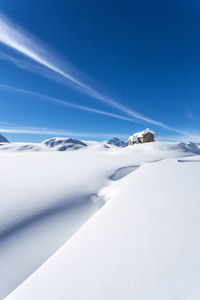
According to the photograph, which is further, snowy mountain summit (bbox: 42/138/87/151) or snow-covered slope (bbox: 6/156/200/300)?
snowy mountain summit (bbox: 42/138/87/151)

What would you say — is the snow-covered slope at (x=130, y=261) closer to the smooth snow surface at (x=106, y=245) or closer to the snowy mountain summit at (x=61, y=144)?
the smooth snow surface at (x=106, y=245)

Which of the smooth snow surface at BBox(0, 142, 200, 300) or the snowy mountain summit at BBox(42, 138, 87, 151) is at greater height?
the snowy mountain summit at BBox(42, 138, 87, 151)

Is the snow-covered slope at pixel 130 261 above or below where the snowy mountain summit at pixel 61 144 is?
below

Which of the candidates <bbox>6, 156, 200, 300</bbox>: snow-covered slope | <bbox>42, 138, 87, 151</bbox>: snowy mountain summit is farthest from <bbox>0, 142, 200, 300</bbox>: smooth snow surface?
<bbox>42, 138, 87, 151</bbox>: snowy mountain summit

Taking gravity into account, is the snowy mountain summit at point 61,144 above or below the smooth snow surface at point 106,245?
above

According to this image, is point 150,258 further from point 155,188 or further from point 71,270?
point 155,188

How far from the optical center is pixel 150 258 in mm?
1305

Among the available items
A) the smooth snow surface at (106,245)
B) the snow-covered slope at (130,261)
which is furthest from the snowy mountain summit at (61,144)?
the snow-covered slope at (130,261)

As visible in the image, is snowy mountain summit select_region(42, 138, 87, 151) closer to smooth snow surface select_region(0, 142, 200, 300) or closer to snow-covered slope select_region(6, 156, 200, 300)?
smooth snow surface select_region(0, 142, 200, 300)

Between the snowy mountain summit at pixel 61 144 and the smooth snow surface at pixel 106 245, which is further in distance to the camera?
the snowy mountain summit at pixel 61 144

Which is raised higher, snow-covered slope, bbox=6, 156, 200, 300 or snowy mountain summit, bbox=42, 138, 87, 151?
snowy mountain summit, bbox=42, 138, 87, 151

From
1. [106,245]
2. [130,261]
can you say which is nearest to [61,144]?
[106,245]

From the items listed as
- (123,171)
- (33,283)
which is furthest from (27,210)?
(123,171)

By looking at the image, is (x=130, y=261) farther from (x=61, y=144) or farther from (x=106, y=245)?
(x=61, y=144)
